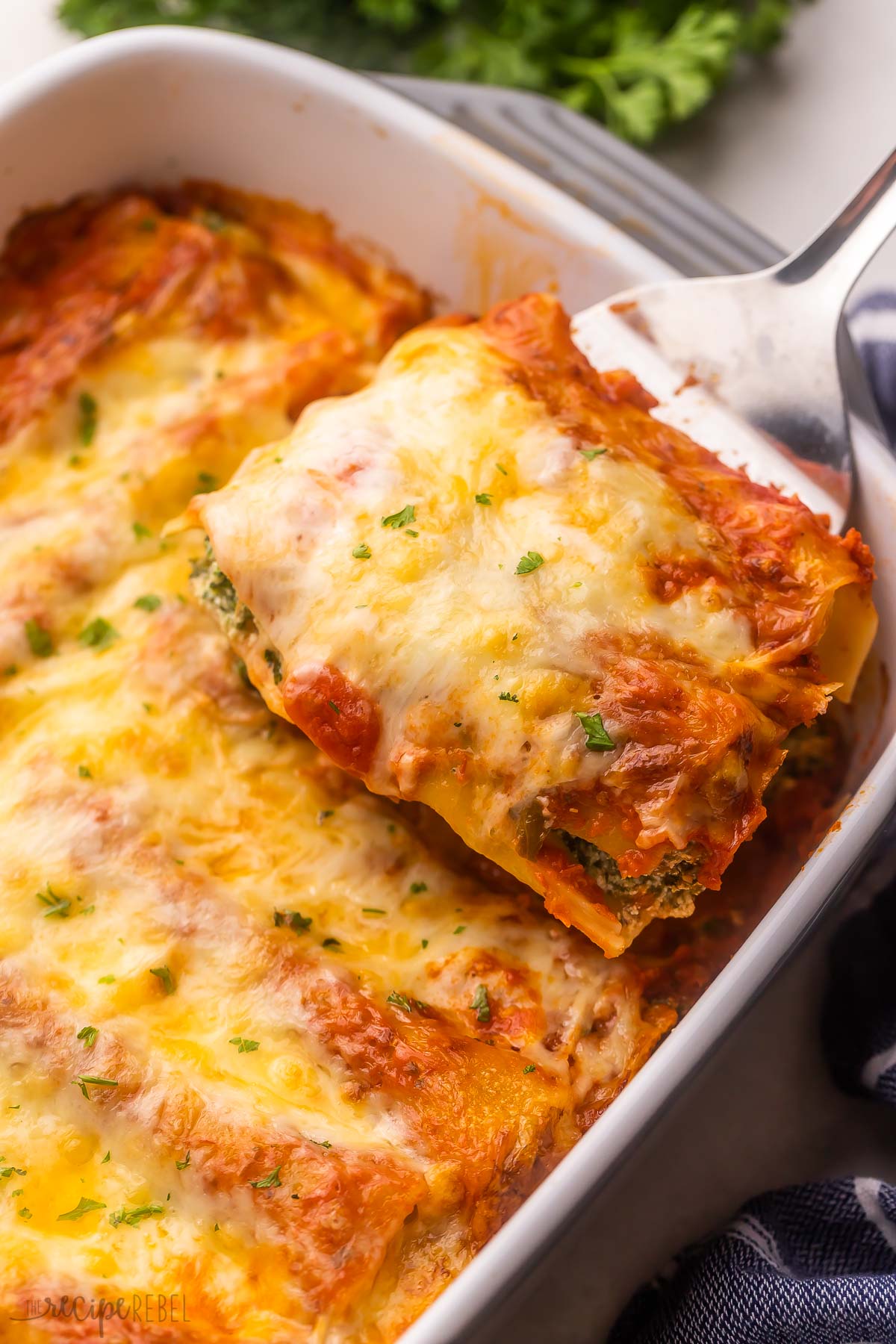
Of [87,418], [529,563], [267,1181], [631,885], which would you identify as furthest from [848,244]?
[267,1181]

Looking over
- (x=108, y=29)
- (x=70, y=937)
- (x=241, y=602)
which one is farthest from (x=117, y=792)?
(x=108, y=29)

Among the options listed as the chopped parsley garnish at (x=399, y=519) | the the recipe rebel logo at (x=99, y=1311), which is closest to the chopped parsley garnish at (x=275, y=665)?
the chopped parsley garnish at (x=399, y=519)

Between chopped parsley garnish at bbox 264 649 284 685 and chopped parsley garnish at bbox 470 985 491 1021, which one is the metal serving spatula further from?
chopped parsley garnish at bbox 470 985 491 1021

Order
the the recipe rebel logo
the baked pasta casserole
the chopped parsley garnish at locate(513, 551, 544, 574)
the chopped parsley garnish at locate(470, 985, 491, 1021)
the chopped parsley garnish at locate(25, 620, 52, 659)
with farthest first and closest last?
the chopped parsley garnish at locate(25, 620, 52, 659)
the chopped parsley garnish at locate(470, 985, 491, 1021)
the chopped parsley garnish at locate(513, 551, 544, 574)
the baked pasta casserole
the the recipe rebel logo

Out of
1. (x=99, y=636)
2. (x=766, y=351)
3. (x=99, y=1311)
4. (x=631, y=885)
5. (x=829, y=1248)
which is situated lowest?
(x=829, y=1248)

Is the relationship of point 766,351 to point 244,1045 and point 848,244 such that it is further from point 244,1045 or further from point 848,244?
point 244,1045

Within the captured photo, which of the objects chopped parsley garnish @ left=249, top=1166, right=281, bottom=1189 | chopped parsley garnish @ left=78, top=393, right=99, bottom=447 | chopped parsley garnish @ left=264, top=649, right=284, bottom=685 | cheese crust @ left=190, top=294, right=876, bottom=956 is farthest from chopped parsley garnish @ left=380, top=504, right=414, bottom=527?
chopped parsley garnish @ left=249, top=1166, right=281, bottom=1189

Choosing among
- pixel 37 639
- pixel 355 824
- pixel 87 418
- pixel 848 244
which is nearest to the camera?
pixel 355 824
